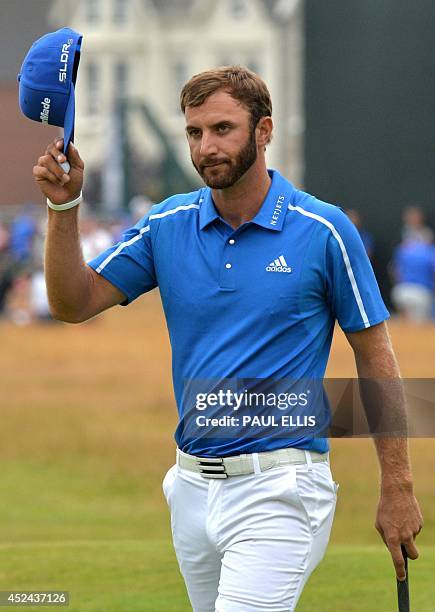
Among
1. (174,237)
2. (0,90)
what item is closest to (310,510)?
(174,237)

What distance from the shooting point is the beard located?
424 centimetres

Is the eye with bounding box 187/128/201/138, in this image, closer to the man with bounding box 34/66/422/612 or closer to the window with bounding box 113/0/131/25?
the man with bounding box 34/66/422/612

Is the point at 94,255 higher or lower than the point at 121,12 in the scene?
higher

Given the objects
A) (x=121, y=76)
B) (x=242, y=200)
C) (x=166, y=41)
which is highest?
(x=242, y=200)

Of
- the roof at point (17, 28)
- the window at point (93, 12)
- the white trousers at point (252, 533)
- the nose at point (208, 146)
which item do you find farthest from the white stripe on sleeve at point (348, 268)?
the window at point (93, 12)

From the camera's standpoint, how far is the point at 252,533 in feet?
13.4

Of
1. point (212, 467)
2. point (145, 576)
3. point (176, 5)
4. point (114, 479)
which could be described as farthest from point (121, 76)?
point (212, 467)

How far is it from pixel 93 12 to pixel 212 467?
5302 cm

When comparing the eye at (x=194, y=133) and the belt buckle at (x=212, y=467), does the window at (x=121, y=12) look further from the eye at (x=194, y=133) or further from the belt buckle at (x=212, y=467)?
the belt buckle at (x=212, y=467)

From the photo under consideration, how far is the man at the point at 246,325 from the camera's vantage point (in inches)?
164

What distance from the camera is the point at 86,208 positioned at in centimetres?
3781

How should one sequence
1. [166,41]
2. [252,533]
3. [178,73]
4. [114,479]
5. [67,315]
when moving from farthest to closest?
[166,41] < [178,73] < [114,479] < [67,315] < [252,533]

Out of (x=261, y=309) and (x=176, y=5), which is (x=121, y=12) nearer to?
(x=176, y=5)

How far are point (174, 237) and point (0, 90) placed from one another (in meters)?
50.2
